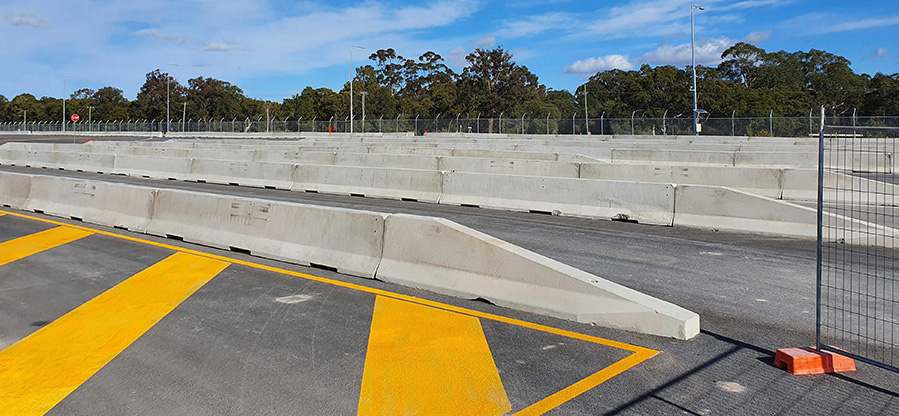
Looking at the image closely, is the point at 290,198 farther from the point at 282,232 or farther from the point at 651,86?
the point at 651,86

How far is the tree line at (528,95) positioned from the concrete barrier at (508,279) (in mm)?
50719

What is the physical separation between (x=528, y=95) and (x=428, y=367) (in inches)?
3221

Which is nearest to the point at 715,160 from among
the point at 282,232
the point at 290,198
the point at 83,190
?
the point at 290,198

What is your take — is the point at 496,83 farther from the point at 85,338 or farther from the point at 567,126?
the point at 85,338

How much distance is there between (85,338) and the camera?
617cm

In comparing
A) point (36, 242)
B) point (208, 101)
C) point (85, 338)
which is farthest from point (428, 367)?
point (208, 101)

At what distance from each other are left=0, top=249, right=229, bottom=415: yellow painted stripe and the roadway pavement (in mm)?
156

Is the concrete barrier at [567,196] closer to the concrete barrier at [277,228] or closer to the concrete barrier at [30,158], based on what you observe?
the concrete barrier at [277,228]

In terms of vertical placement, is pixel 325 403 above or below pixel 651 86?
below

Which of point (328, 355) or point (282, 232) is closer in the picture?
point (328, 355)

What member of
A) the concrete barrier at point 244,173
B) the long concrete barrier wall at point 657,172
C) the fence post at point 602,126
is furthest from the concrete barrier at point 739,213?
the fence post at point 602,126

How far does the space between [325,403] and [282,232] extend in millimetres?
4981

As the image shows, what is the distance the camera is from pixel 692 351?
560 cm

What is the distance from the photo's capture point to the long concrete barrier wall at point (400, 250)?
20.7 ft
